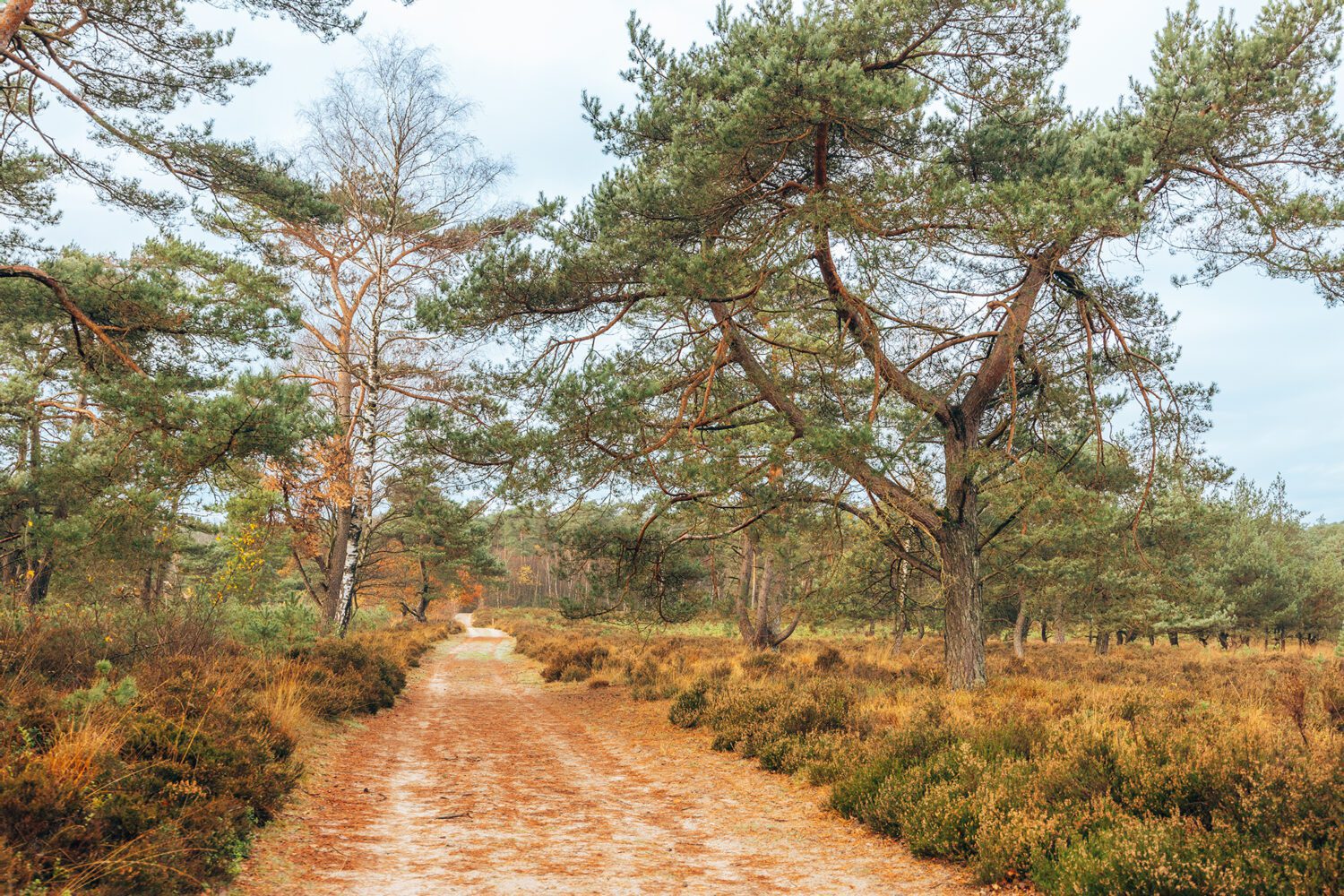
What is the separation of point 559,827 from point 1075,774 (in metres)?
4.07

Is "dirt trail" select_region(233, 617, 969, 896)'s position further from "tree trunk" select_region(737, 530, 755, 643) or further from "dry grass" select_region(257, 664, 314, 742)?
"tree trunk" select_region(737, 530, 755, 643)

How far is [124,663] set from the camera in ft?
24.1

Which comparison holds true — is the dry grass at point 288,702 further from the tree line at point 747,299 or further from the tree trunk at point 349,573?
the tree trunk at point 349,573

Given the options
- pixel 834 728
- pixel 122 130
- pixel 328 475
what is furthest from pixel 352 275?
pixel 834 728

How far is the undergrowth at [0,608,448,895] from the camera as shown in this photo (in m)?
3.55

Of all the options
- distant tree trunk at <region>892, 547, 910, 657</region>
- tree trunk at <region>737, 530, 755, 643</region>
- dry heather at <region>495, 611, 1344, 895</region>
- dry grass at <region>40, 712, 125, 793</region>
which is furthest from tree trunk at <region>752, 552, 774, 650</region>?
dry grass at <region>40, 712, 125, 793</region>

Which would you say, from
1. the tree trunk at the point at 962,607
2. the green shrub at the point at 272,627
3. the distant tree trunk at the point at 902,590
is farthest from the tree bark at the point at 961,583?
the green shrub at the point at 272,627

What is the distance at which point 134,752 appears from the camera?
4.79m

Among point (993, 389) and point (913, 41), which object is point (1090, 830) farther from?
point (913, 41)

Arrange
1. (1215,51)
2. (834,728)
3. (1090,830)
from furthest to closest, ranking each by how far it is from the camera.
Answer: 1. (1215,51)
2. (834,728)
3. (1090,830)

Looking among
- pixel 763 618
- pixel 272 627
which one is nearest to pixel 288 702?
pixel 272 627

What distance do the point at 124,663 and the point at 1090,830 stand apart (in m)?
8.74

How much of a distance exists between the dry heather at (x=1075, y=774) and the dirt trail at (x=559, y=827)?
1.22 ft

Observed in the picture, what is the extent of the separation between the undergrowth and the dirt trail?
0.40 meters
